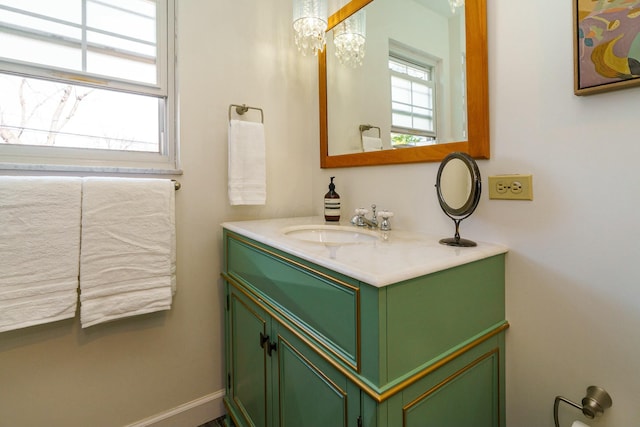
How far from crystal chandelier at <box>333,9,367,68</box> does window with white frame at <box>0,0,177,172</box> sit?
2.67ft

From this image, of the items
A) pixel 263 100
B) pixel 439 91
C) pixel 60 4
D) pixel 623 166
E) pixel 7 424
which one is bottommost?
pixel 7 424

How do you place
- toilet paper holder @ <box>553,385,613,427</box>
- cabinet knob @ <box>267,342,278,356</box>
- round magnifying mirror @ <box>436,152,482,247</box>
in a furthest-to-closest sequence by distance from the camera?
cabinet knob @ <box>267,342,278,356</box> → round magnifying mirror @ <box>436,152,482,247</box> → toilet paper holder @ <box>553,385,613,427</box>

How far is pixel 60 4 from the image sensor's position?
123cm

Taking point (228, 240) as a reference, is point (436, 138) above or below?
above

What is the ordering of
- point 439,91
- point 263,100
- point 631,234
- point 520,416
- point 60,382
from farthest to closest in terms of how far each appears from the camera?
point 263,100 < point 60,382 < point 439,91 < point 520,416 < point 631,234

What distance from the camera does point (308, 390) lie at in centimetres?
83

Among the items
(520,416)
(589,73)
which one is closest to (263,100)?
(589,73)

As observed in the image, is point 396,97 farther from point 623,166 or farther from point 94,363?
point 94,363

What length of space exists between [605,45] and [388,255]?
72 centimetres

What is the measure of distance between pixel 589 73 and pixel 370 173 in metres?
0.81

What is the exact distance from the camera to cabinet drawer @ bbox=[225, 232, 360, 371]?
679 millimetres

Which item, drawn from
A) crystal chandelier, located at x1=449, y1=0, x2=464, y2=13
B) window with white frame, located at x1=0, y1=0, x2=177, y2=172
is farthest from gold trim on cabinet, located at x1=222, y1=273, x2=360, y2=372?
crystal chandelier, located at x1=449, y1=0, x2=464, y2=13

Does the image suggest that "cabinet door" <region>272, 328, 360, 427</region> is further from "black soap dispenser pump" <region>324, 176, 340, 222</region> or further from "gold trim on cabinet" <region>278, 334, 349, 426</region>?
"black soap dispenser pump" <region>324, 176, 340, 222</region>

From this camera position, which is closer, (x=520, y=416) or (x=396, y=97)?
(x=520, y=416)
